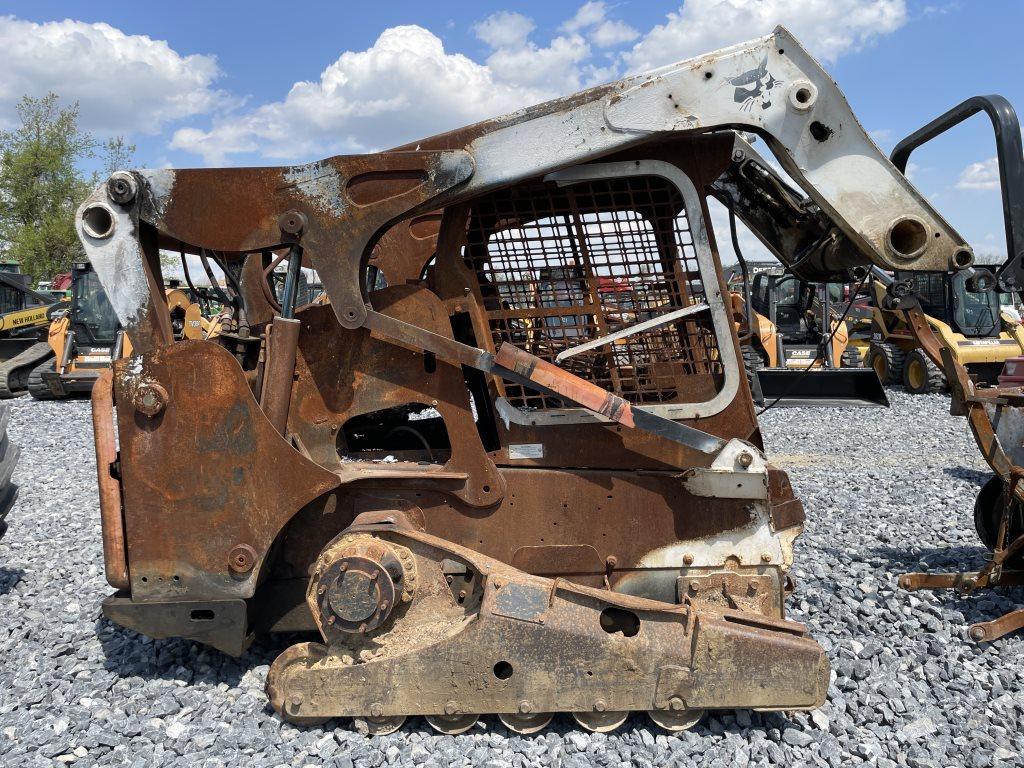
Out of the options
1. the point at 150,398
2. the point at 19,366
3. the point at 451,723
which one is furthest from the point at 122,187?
the point at 19,366

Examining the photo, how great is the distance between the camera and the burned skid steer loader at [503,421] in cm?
327

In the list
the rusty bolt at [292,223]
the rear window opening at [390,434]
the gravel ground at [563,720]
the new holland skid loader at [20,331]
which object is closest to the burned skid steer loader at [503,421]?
the rusty bolt at [292,223]

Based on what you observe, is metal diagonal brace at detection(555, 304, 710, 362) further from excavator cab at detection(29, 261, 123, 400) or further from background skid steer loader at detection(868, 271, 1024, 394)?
excavator cab at detection(29, 261, 123, 400)

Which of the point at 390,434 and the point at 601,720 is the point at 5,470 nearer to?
the point at 390,434

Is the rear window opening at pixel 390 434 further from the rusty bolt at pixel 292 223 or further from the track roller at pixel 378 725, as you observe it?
the track roller at pixel 378 725

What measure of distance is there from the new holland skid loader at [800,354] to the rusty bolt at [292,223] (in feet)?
20.7

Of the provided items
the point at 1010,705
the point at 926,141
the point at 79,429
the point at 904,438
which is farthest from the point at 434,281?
the point at 79,429

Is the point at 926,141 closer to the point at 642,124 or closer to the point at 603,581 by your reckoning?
the point at 642,124

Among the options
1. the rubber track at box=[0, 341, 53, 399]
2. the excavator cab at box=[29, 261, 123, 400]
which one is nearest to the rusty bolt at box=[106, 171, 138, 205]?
the excavator cab at box=[29, 261, 123, 400]

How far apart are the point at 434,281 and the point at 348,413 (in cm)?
70

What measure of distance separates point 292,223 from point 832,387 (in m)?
11.0

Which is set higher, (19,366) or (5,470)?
(19,366)

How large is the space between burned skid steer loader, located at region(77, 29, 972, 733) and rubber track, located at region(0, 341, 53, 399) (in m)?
14.1

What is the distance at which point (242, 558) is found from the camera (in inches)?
136
